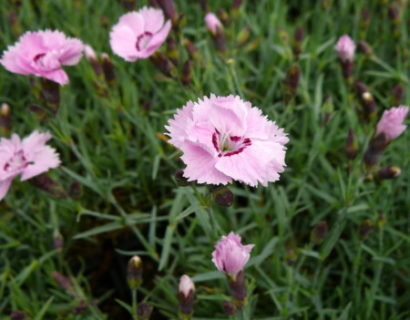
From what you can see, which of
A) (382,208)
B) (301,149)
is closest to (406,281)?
(382,208)

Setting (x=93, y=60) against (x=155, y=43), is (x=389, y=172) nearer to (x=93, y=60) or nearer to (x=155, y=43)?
(x=155, y=43)

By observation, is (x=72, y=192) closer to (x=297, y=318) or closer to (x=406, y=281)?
(x=297, y=318)

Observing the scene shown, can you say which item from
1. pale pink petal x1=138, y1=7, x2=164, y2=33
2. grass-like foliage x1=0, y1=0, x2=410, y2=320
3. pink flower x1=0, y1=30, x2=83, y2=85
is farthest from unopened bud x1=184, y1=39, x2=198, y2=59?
pink flower x1=0, y1=30, x2=83, y2=85

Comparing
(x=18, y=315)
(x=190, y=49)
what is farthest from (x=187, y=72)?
(x=18, y=315)

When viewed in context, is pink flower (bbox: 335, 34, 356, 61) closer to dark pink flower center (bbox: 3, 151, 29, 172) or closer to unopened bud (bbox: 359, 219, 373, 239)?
unopened bud (bbox: 359, 219, 373, 239)

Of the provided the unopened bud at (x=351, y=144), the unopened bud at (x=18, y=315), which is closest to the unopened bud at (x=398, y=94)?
the unopened bud at (x=351, y=144)
